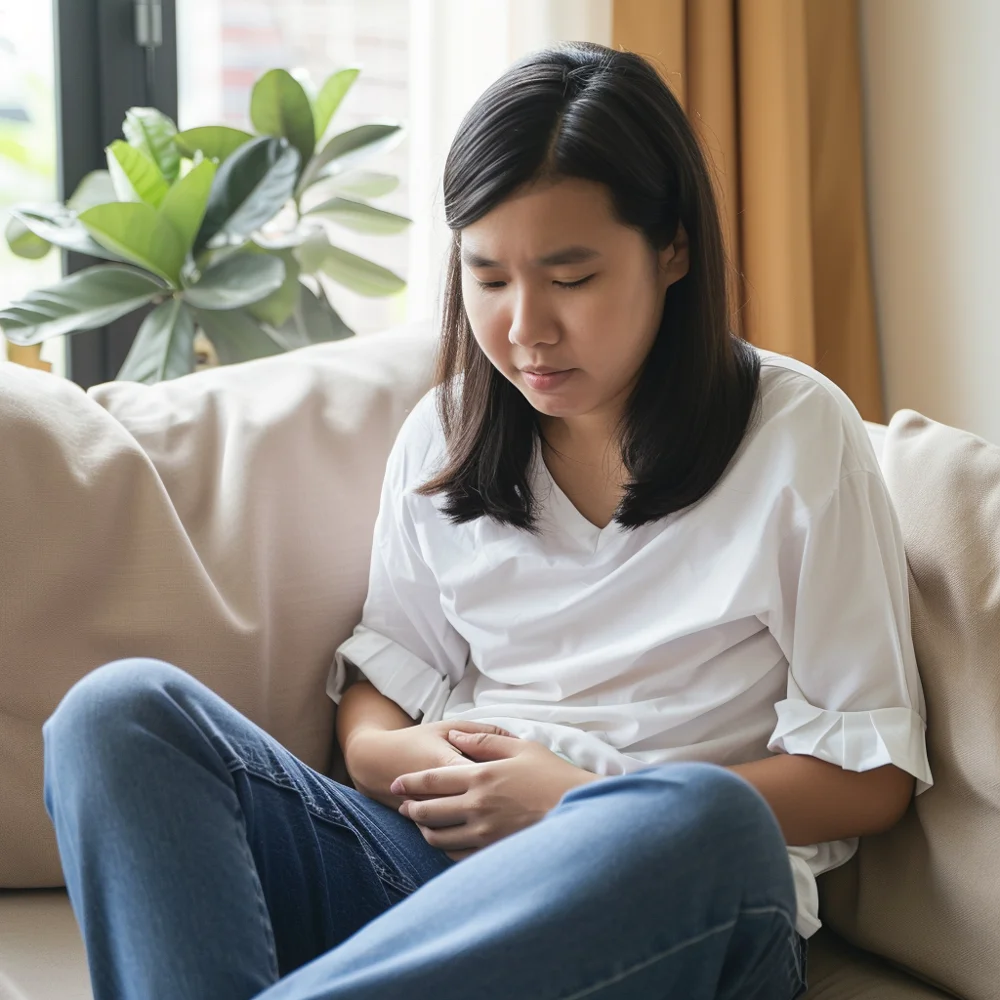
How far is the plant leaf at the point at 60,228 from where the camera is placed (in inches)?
73.7

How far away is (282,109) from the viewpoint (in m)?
1.96

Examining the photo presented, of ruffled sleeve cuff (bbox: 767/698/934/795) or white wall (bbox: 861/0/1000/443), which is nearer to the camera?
ruffled sleeve cuff (bbox: 767/698/934/795)

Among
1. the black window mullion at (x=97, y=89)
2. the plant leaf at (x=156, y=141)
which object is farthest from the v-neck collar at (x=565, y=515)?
the black window mullion at (x=97, y=89)

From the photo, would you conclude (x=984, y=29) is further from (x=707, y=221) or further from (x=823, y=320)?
(x=707, y=221)

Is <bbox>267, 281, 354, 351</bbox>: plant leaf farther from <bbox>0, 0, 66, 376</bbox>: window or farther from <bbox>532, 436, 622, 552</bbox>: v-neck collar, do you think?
<bbox>532, 436, 622, 552</bbox>: v-neck collar

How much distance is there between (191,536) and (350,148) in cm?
91

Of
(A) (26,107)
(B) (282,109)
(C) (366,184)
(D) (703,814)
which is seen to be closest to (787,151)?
(C) (366,184)

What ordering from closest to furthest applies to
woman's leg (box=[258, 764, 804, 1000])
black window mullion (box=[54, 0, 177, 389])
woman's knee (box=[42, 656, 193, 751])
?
woman's leg (box=[258, 764, 804, 1000]), woman's knee (box=[42, 656, 193, 751]), black window mullion (box=[54, 0, 177, 389])

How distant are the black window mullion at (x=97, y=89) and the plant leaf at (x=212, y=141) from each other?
46cm

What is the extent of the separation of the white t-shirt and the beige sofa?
0.20 ft

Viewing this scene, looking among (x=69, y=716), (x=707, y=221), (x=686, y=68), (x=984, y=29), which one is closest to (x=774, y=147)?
(x=686, y=68)

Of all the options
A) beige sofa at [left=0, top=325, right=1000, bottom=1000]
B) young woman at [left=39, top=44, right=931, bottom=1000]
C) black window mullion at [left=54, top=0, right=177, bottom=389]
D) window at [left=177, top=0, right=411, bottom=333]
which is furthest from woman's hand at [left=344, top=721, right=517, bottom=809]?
window at [left=177, top=0, right=411, bottom=333]

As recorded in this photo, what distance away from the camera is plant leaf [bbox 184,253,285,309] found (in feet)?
6.08

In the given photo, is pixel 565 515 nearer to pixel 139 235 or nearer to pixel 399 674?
pixel 399 674
